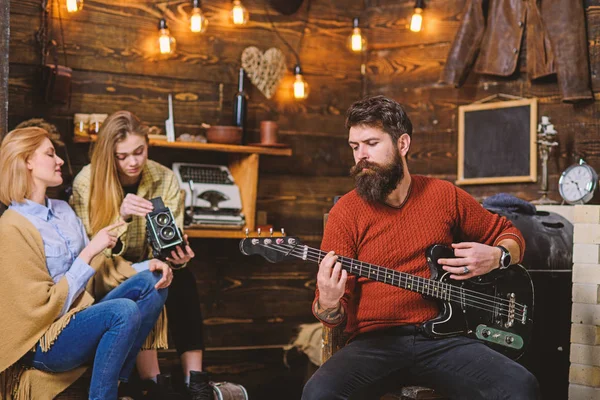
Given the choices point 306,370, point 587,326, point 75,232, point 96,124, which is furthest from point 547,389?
point 96,124

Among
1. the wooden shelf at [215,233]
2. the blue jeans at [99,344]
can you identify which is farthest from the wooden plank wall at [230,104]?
the blue jeans at [99,344]

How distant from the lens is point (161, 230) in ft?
11.3

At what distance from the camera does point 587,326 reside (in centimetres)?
341

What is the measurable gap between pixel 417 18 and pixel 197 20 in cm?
132

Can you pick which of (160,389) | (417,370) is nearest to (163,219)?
(160,389)

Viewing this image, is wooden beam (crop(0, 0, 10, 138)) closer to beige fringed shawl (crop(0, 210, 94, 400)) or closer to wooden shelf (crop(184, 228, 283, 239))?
beige fringed shawl (crop(0, 210, 94, 400))

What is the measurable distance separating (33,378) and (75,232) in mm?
621

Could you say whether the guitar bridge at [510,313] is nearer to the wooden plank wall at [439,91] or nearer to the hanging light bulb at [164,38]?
the wooden plank wall at [439,91]

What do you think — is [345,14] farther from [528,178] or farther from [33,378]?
[33,378]

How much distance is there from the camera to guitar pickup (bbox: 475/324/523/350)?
9.63 ft

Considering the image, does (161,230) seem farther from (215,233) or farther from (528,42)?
(528,42)

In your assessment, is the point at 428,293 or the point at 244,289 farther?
the point at 244,289

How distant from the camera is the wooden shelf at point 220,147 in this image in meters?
4.31

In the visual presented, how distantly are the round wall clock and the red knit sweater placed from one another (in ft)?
4.41
